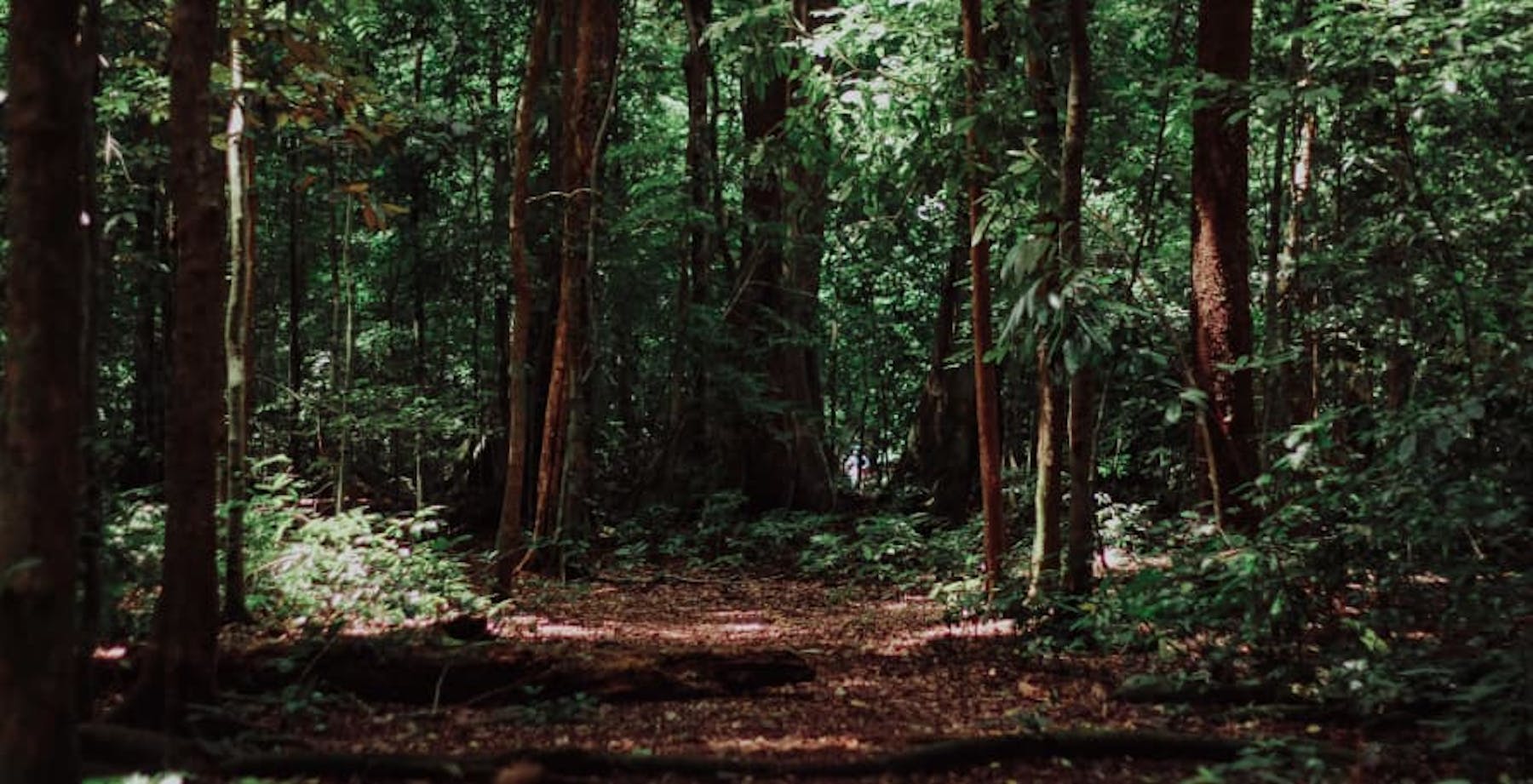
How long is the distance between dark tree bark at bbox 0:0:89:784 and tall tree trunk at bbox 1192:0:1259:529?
7.51 m

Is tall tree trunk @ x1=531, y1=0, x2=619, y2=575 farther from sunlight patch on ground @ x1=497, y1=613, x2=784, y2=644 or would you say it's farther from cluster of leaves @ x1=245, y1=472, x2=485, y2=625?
cluster of leaves @ x1=245, y1=472, x2=485, y2=625

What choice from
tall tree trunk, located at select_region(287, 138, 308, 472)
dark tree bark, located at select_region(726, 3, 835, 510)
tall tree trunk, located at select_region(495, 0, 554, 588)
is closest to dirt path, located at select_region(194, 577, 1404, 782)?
tall tree trunk, located at select_region(495, 0, 554, 588)

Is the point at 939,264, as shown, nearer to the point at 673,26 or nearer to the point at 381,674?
the point at 673,26

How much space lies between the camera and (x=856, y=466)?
84.6 ft

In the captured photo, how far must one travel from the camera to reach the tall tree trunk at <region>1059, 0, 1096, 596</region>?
7969mm

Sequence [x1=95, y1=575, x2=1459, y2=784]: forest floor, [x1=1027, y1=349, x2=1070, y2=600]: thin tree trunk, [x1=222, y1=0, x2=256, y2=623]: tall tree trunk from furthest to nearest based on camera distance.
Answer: [x1=1027, y1=349, x2=1070, y2=600]: thin tree trunk
[x1=222, y1=0, x2=256, y2=623]: tall tree trunk
[x1=95, y1=575, x2=1459, y2=784]: forest floor

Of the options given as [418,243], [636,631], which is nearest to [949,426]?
[636,631]

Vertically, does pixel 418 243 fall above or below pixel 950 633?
above

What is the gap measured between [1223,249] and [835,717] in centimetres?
507

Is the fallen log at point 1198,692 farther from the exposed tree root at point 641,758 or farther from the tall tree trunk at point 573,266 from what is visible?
the tall tree trunk at point 573,266

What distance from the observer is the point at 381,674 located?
6637 millimetres

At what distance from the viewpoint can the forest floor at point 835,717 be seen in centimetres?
509

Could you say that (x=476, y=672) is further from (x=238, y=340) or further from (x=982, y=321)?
(x=982, y=321)

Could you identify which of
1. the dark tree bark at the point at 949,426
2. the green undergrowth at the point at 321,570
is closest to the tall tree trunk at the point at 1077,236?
the green undergrowth at the point at 321,570
